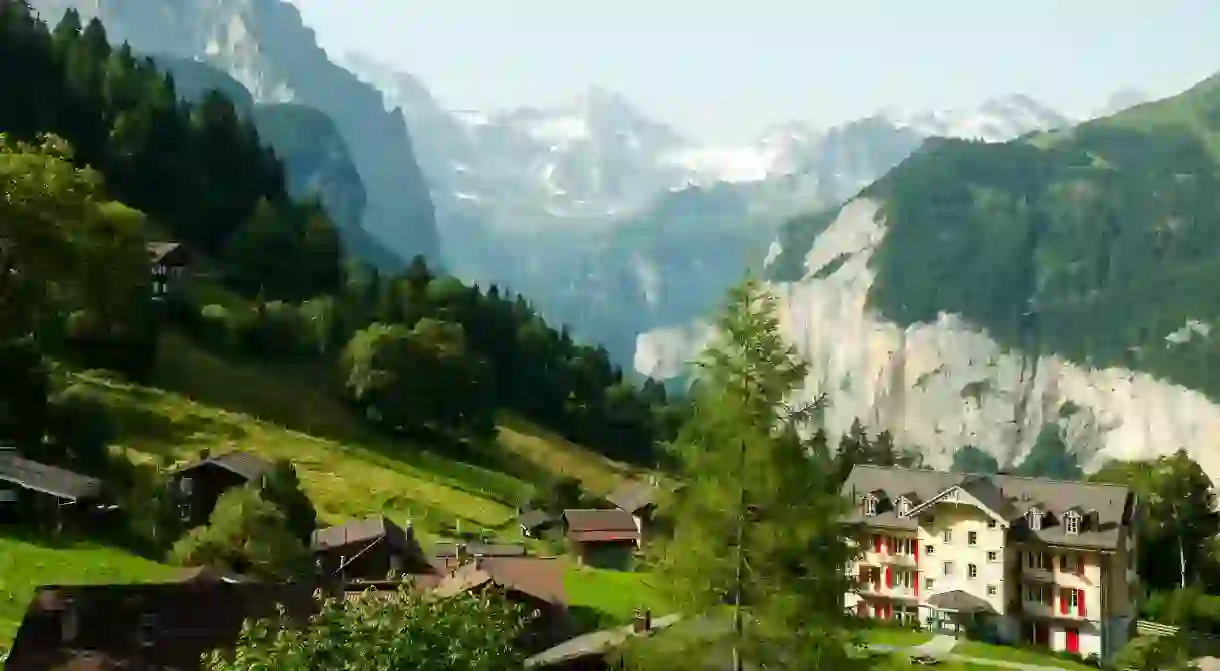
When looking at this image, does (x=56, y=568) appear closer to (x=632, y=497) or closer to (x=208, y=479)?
(x=208, y=479)

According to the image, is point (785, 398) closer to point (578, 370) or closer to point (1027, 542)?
point (1027, 542)

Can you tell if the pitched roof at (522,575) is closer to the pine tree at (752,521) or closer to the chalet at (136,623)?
the chalet at (136,623)

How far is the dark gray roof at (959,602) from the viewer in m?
72.9

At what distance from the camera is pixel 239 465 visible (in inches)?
2453

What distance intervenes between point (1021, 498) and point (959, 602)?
7.14 m

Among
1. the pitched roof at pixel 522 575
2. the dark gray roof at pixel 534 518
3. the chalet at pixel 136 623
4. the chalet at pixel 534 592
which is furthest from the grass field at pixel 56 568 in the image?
the dark gray roof at pixel 534 518

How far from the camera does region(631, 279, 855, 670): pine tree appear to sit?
28.0 meters

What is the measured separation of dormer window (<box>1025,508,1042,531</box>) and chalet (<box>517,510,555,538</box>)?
1070 inches

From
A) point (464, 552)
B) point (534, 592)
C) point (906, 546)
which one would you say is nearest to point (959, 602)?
point (906, 546)

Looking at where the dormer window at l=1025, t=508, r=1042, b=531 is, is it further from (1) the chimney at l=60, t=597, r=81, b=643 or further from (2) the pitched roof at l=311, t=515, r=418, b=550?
(1) the chimney at l=60, t=597, r=81, b=643

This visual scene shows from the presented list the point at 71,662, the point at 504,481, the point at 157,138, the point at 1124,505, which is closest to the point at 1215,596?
the point at 1124,505

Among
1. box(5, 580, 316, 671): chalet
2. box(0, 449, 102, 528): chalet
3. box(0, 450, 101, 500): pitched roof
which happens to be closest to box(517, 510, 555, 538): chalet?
box(0, 450, 101, 500): pitched roof

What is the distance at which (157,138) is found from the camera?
115562 mm

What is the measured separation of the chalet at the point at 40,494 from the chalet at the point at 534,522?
1256 inches
